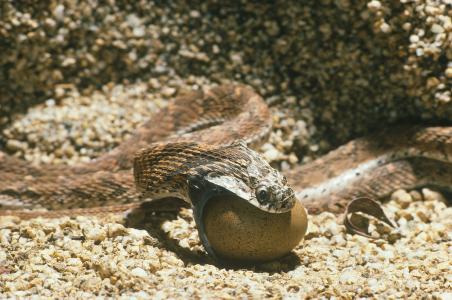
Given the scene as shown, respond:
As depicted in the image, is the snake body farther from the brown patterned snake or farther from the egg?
the egg

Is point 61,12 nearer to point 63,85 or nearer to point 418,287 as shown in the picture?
point 63,85

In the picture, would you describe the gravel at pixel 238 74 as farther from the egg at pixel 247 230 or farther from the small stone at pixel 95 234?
the egg at pixel 247 230

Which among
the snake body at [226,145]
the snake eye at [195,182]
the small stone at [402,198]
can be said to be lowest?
the small stone at [402,198]

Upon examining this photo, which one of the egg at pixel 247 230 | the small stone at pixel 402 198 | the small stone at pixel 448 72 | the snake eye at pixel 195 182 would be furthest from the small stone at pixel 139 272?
the small stone at pixel 448 72

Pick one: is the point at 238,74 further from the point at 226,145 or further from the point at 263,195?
the point at 263,195

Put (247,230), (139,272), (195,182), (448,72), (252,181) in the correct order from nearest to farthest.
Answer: (139,272)
(247,230)
(252,181)
(195,182)
(448,72)

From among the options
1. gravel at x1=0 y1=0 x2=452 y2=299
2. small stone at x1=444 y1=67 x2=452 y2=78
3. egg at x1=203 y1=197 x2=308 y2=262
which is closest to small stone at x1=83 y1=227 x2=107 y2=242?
gravel at x1=0 y1=0 x2=452 y2=299

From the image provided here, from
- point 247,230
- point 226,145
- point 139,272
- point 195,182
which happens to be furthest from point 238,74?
point 139,272

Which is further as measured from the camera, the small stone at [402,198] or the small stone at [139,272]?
the small stone at [402,198]
